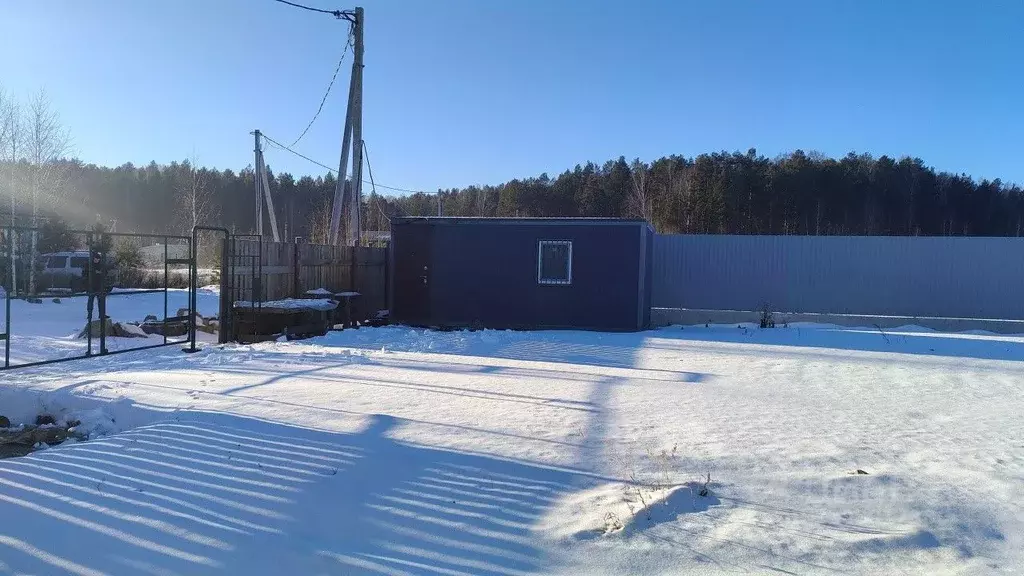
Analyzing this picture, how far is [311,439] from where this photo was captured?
529 cm

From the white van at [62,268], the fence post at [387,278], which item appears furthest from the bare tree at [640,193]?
the white van at [62,268]

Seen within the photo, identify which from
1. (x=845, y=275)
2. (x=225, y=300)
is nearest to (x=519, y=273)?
(x=225, y=300)

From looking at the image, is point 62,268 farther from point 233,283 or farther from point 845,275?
point 845,275

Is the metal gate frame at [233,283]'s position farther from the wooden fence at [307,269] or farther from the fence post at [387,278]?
the fence post at [387,278]

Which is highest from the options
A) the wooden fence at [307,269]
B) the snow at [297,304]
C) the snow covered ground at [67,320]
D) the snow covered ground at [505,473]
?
the wooden fence at [307,269]

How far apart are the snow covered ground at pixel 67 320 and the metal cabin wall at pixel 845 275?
39.9 feet

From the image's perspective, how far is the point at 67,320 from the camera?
55.0 feet

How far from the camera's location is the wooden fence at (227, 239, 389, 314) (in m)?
12.2

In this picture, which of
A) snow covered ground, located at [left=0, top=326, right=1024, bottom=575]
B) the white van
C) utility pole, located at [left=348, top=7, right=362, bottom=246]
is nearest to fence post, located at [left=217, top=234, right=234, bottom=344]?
snow covered ground, located at [left=0, top=326, right=1024, bottom=575]

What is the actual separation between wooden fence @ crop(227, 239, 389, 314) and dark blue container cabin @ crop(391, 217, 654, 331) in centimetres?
102

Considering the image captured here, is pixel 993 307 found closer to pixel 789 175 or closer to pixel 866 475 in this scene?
pixel 866 475

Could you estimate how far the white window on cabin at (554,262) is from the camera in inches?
579

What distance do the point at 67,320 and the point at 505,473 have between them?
1615 centimetres

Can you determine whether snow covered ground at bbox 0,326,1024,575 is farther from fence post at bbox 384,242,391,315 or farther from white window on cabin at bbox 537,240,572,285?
fence post at bbox 384,242,391,315
